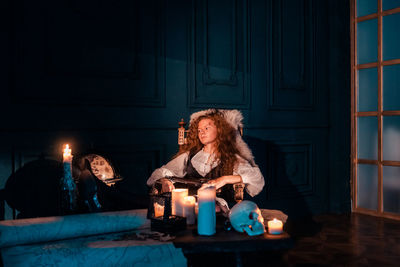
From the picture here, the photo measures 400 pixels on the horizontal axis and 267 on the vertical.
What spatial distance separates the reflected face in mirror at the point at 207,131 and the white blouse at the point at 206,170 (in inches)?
4.6

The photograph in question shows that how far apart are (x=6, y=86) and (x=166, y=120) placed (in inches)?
51.9

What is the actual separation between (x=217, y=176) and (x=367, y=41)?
283cm

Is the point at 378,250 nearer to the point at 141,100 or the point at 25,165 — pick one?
the point at 141,100

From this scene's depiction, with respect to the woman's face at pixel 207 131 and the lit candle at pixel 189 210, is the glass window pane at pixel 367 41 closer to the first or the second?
the woman's face at pixel 207 131

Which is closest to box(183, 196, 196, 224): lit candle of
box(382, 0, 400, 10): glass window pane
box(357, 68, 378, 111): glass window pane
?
box(357, 68, 378, 111): glass window pane

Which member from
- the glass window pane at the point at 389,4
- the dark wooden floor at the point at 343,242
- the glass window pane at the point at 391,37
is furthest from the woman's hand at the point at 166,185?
the glass window pane at the point at 389,4

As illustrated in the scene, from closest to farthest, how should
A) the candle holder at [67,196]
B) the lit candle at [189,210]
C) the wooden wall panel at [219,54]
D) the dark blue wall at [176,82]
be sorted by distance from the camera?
the lit candle at [189,210], the candle holder at [67,196], the dark blue wall at [176,82], the wooden wall panel at [219,54]

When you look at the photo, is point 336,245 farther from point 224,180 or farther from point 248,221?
point 248,221

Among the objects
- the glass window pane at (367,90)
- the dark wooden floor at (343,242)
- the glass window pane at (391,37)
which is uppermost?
the glass window pane at (391,37)

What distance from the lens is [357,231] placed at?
3.55m

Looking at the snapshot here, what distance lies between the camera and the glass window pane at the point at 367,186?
4.27 metres

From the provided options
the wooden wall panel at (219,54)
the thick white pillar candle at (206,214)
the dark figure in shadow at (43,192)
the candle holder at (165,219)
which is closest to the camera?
the thick white pillar candle at (206,214)

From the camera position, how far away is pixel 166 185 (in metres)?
2.52

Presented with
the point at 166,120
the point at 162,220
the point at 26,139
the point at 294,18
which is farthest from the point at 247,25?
the point at 162,220
